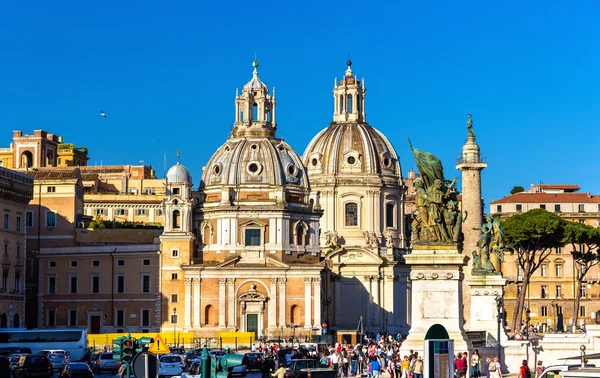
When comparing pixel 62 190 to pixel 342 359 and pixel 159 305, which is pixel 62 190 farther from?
pixel 342 359

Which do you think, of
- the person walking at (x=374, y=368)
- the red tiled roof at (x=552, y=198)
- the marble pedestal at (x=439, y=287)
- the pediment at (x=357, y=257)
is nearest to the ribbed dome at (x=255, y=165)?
the pediment at (x=357, y=257)

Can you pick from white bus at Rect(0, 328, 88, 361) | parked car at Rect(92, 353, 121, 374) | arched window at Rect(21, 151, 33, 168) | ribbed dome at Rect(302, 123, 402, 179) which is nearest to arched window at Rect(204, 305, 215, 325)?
ribbed dome at Rect(302, 123, 402, 179)

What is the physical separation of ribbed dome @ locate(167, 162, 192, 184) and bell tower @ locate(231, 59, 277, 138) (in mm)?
5111

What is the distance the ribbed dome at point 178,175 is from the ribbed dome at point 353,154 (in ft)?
62.6

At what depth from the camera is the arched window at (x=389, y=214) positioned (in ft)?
411

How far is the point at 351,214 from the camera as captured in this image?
408 feet

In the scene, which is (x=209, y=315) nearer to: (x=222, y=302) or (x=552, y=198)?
(x=222, y=302)

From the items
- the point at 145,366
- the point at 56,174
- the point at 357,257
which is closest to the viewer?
the point at 145,366

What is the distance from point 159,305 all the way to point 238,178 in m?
11.6

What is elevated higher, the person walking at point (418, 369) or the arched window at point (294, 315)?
the arched window at point (294, 315)

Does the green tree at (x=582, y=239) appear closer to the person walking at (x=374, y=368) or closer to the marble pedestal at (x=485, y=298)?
the marble pedestal at (x=485, y=298)

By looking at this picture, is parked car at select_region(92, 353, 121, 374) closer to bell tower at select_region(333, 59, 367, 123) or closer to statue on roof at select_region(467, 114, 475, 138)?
statue on roof at select_region(467, 114, 475, 138)

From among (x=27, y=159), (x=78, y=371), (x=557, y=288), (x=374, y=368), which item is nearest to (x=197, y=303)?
(x=557, y=288)

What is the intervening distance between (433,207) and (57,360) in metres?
26.7
